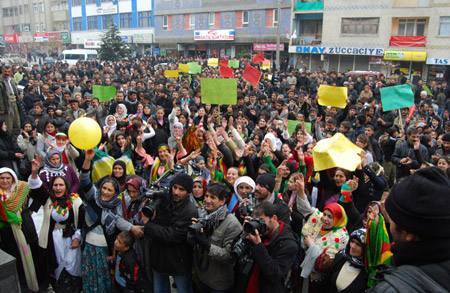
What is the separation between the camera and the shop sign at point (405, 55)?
24719 mm

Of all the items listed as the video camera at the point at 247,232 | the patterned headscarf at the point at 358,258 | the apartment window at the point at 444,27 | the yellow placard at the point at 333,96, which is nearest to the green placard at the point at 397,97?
the yellow placard at the point at 333,96

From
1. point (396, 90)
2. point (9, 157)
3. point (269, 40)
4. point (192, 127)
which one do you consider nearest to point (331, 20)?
point (269, 40)

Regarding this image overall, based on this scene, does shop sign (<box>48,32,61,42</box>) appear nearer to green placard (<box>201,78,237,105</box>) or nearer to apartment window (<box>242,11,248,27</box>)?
apartment window (<box>242,11,248,27</box>)

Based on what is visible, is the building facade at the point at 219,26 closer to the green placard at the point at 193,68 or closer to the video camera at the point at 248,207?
the green placard at the point at 193,68

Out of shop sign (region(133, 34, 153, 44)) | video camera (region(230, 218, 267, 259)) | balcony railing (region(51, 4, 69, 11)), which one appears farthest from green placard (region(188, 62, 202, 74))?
balcony railing (region(51, 4, 69, 11))

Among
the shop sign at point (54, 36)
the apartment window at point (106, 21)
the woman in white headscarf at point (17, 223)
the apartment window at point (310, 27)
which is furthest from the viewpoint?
the shop sign at point (54, 36)

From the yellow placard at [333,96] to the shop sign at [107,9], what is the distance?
1831 inches

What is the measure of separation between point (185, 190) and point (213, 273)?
796 millimetres

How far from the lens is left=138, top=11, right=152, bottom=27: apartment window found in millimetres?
44000

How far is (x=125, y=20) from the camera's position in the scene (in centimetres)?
4700

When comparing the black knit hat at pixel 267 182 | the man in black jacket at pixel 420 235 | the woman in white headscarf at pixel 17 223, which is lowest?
the woman in white headscarf at pixel 17 223

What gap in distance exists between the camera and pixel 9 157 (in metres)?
5.76

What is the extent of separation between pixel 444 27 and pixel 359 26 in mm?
5810

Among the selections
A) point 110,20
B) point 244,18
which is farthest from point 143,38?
point 244,18
